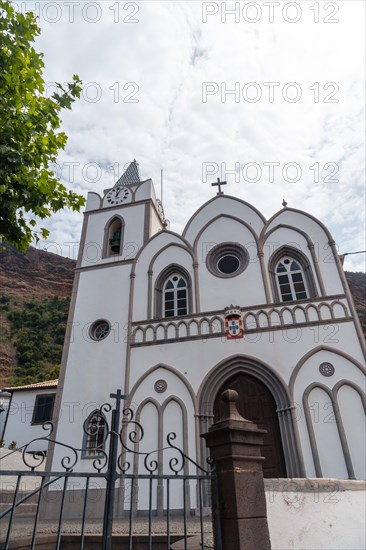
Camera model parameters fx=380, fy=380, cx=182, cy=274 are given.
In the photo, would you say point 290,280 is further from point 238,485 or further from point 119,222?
point 238,485

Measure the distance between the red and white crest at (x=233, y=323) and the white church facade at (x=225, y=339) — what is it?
4 cm

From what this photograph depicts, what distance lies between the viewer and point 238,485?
3.59m

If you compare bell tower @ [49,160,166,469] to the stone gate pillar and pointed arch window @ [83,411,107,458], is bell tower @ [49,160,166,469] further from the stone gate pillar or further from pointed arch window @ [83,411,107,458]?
the stone gate pillar

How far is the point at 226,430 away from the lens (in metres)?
3.80

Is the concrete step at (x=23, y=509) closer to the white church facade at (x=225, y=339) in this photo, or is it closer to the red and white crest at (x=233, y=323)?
the white church facade at (x=225, y=339)

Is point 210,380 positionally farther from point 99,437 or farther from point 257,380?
point 99,437

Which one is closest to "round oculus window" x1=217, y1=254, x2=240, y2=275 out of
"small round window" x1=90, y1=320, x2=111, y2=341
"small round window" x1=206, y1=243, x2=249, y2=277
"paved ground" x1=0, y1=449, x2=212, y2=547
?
"small round window" x1=206, y1=243, x2=249, y2=277

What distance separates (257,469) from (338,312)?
7.82 metres

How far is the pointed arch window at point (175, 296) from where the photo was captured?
41.3 ft

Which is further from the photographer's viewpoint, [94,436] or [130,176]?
[130,176]

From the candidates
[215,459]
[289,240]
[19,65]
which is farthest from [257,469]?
[289,240]

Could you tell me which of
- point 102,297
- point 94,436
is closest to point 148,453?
point 94,436

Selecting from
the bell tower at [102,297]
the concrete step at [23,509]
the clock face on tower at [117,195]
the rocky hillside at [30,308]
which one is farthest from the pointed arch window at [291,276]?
the rocky hillside at [30,308]

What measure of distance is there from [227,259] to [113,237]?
5148 mm
